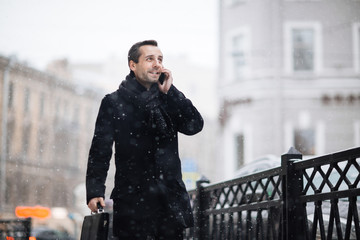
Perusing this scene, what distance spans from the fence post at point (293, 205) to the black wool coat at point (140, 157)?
1.05 meters

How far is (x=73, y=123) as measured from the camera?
194 feet

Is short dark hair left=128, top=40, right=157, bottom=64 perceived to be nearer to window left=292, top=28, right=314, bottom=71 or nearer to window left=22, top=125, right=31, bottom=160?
window left=292, top=28, right=314, bottom=71

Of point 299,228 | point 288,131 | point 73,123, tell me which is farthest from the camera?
point 73,123

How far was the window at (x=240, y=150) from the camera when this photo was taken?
26067 millimetres

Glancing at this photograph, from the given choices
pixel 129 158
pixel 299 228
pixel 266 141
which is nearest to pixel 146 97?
pixel 129 158

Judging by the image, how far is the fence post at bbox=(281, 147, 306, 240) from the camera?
4.83 metres

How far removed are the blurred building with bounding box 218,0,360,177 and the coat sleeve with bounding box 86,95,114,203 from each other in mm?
20551

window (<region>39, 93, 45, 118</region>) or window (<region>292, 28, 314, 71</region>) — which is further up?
window (<region>39, 93, 45, 118</region>)

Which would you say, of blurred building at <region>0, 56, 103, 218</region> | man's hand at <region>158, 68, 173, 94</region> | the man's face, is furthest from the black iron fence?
blurred building at <region>0, 56, 103, 218</region>

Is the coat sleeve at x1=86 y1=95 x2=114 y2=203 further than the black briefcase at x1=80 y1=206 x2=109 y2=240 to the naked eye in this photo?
Yes

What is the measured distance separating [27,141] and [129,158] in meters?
49.8

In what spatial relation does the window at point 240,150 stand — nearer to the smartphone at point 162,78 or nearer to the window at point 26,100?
the smartphone at point 162,78

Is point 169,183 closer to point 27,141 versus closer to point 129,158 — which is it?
point 129,158

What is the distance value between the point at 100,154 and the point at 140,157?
0.87ft
